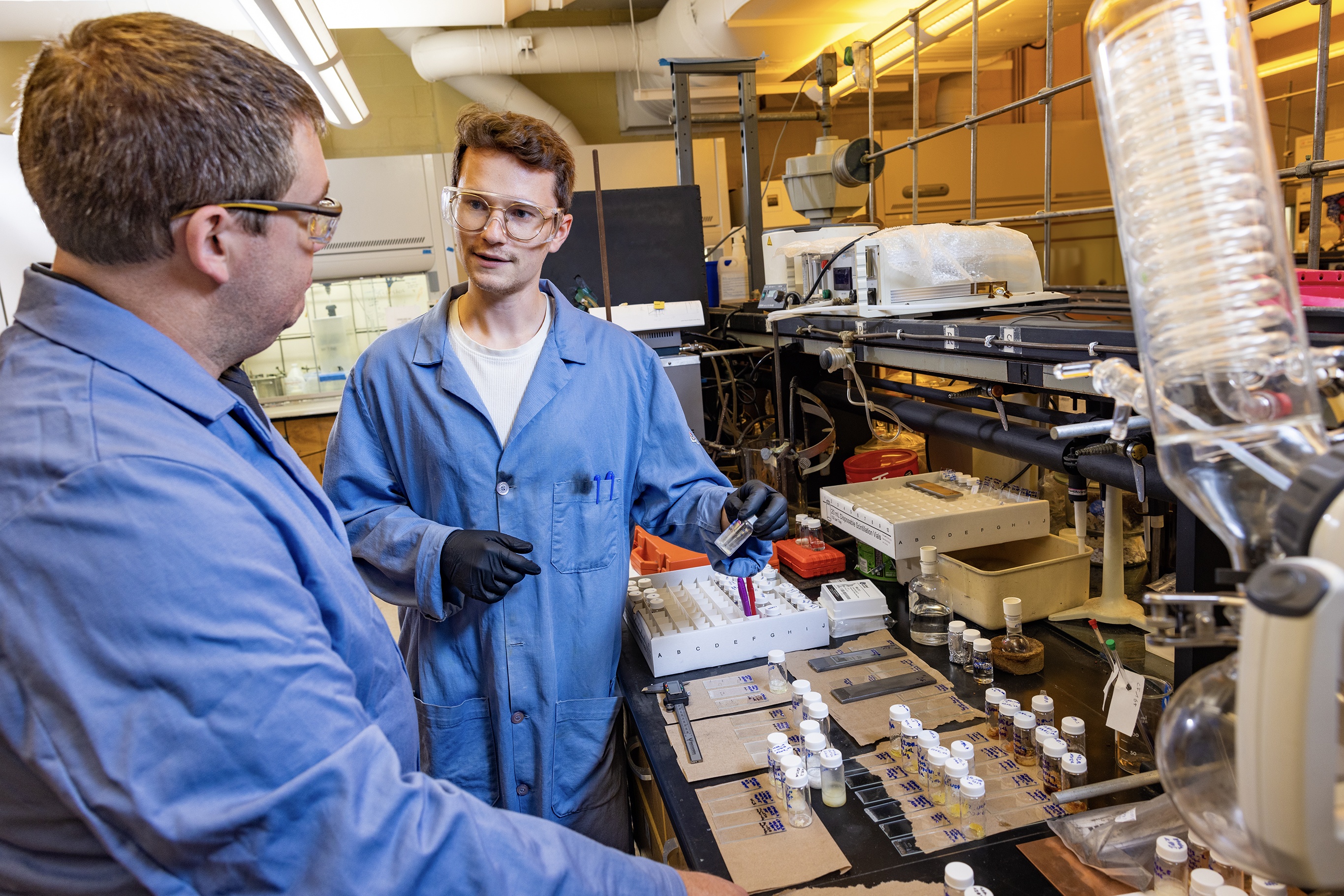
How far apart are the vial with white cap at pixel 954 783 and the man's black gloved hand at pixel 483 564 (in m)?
0.70

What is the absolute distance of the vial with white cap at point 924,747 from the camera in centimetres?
116

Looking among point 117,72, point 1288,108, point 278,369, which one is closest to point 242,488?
point 117,72

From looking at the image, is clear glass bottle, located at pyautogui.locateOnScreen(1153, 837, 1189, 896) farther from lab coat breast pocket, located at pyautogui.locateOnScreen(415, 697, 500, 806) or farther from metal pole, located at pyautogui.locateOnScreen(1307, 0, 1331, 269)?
metal pole, located at pyautogui.locateOnScreen(1307, 0, 1331, 269)

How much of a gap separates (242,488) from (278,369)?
4.94 metres

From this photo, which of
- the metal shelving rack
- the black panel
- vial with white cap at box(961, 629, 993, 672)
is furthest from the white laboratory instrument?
the black panel

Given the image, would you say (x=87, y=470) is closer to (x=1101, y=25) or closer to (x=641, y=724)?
(x=1101, y=25)

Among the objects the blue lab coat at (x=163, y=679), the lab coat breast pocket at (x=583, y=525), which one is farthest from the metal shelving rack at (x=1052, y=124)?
the blue lab coat at (x=163, y=679)

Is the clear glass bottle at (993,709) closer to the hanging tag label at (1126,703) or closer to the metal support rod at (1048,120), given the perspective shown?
the hanging tag label at (1126,703)

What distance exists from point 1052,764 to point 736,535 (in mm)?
592

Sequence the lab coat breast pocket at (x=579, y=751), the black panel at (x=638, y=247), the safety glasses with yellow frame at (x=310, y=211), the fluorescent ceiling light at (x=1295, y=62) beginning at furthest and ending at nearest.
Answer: the fluorescent ceiling light at (x=1295, y=62) → the black panel at (x=638, y=247) → the lab coat breast pocket at (x=579, y=751) → the safety glasses with yellow frame at (x=310, y=211)

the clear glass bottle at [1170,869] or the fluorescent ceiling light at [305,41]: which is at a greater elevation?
the fluorescent ceiling light at [305,41]

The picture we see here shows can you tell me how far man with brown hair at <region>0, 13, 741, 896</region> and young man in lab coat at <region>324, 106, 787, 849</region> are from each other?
68 cm

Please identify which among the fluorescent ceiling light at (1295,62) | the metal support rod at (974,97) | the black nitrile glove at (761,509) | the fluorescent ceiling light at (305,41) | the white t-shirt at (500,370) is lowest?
the black nitrile glove at (761,509)

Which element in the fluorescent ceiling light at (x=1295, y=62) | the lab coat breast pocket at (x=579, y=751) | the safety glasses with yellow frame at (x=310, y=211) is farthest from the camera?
the fluorescent ceiling light at (x=1295, y=62)
